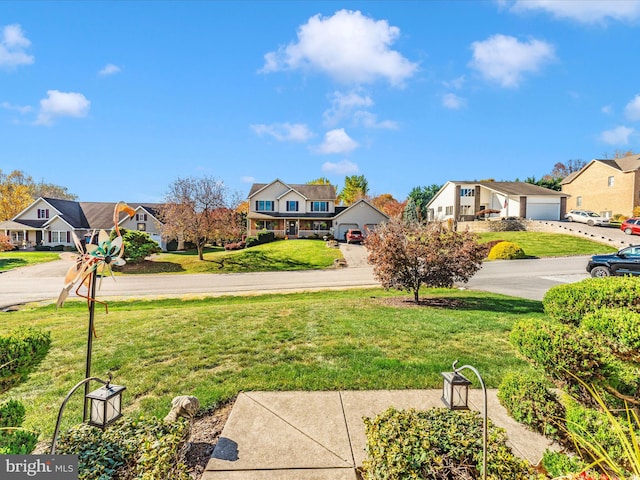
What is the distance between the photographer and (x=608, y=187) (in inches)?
1686

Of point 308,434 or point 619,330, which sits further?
point 308,434

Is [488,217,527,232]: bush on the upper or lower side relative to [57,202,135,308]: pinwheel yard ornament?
upper

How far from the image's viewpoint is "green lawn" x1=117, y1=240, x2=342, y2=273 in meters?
26.3

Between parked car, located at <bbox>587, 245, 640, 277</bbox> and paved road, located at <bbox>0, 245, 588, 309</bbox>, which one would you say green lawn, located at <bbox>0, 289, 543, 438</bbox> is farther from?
parked car, located at <bbox>587, 245, 640, 277</bbox>

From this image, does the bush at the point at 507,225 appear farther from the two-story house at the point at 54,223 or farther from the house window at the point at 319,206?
the two-story house at the point at 54,223

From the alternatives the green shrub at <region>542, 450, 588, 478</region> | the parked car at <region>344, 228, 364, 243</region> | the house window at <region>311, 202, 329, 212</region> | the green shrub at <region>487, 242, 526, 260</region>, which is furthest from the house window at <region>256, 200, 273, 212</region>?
the green shrub at <region>542, 450, 588, 478</region>

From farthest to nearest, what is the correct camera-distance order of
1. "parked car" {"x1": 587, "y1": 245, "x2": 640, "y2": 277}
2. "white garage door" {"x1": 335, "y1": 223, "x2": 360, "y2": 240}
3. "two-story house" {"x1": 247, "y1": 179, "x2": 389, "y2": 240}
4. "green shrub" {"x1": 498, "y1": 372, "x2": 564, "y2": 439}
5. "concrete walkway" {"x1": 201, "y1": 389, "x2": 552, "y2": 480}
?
"two-story house" {"x1": 247, "y1": 179, "x2": 389, "y2": 240} → "white garage door" {"x1": 335, "y1": 223, "x2": 360, "y2": 240} → "parked car" {"x1": 587, "y1": 245, "x2": 640, "y2": 277} → "green shrub" {"x1": 498, "y1": 372, "x2": 564, "y2": 439} → "concrete walkway" {"x1": 201, "y1": 389, "x2": 552, "y2": 480}

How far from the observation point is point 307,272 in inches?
942

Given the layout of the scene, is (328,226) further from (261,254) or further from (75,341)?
(75,341)

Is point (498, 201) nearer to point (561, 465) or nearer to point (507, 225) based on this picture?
point (507, 225)

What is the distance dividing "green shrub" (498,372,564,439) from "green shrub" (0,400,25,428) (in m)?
5.43

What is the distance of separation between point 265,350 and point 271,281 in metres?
13.4

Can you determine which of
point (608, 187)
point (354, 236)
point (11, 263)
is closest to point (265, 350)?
point (354, 236)

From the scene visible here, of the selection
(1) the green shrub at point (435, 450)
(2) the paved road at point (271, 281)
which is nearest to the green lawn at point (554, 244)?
(2) the paved road at point (271, 281)
